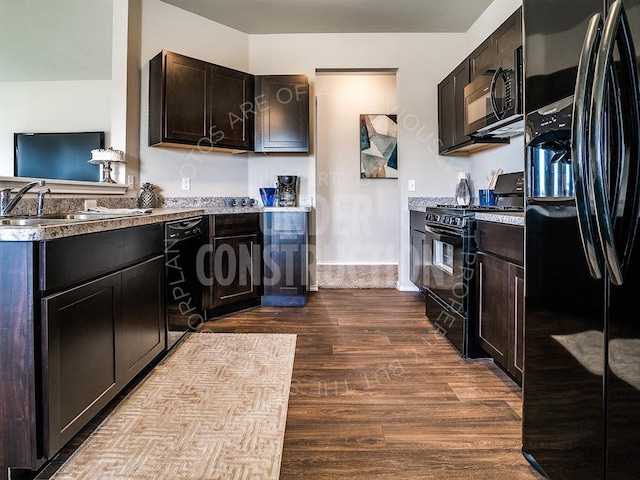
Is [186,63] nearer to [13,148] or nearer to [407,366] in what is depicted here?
[13,148]

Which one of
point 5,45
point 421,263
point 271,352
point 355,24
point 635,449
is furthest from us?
point 355,24

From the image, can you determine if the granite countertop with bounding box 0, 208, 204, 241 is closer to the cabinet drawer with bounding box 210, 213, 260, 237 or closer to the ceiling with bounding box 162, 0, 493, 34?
the cabinet drawer with bounding box 210, 213, 260, 237

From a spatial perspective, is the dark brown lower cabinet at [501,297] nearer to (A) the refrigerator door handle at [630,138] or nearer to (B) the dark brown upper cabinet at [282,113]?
(A) the refrigerator door handle at [630,138]

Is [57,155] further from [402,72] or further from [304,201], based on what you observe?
[402,72]

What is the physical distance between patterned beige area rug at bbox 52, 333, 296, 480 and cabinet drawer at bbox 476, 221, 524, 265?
4.25ft

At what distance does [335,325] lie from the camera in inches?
121

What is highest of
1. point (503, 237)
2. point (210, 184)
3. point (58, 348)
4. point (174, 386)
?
point (210, 184)

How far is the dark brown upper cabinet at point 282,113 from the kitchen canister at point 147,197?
3.52 ft

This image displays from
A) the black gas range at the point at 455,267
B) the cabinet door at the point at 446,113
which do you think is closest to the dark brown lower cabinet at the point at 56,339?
the black gas range at the point at 455,267

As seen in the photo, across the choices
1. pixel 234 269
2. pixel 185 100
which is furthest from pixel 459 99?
pixel 234 269

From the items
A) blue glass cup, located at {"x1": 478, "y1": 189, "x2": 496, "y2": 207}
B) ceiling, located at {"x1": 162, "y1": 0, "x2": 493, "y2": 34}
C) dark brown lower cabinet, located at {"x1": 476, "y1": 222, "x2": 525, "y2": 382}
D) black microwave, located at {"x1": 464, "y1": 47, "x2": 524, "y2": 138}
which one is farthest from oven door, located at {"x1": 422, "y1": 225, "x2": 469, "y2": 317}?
ceiling, located at {"x1": 162, "y1": 0, "x2": 493, "y2": 34}

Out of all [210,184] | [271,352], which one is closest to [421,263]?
[271,352]

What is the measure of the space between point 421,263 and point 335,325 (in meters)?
1.08

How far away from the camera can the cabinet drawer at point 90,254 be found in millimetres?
1251
